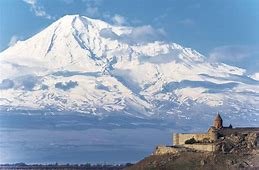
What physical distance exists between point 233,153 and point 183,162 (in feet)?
18.2

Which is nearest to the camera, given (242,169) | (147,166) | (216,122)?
(242,169)

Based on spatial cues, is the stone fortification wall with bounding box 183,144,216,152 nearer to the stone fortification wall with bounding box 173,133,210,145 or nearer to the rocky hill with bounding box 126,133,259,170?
the rocky hill with bounding box 126,133,259,170

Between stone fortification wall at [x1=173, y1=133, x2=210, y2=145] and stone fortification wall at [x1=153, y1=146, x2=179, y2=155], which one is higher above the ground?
stone fortification wall at [x1=173, y1=133, x2=210, y2=145]

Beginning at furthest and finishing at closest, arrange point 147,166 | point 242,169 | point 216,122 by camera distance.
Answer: point 216,122 < point 147,166 < point 242,169

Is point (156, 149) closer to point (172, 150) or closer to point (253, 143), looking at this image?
point (172, 150)

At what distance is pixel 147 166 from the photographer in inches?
4205

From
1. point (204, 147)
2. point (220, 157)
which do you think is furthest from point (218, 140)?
point (220, 157)

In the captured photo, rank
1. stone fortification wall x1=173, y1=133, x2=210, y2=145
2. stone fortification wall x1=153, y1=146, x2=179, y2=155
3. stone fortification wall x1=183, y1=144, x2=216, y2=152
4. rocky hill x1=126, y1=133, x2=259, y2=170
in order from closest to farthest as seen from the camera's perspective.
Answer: rocky hill x1=126, y1=133, x2=259, y2=170 → stone fortification wall x1=183, y1=144, x2=216, y2=152 → stone fortification wall x1=153, y1=146, x2=179, y2=155 → stone fortification wall x1=173, y1=133, x2=210, y2=145

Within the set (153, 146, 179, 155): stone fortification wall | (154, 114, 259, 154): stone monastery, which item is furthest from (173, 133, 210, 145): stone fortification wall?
Result: (153, 146, 179, 155): stone fortification wall

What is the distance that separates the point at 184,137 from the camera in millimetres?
112500

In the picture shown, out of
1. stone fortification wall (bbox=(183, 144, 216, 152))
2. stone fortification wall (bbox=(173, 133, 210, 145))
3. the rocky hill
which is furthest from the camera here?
stone fortification wall (bbox=(173, 133, 210, 145))

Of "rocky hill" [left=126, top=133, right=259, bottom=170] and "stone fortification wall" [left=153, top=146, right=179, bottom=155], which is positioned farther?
"stone fortification wall" [left=153, top=146, right=179, bottom=155]

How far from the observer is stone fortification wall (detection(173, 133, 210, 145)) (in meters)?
110

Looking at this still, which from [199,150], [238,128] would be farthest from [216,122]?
[199,150]
